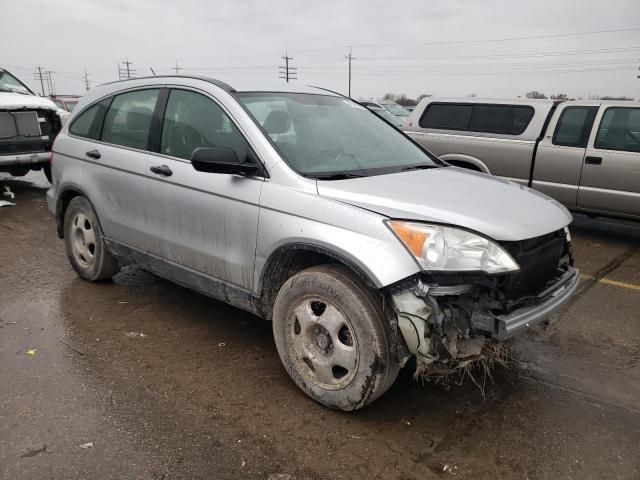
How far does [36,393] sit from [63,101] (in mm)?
14189

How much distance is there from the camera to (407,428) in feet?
9.24

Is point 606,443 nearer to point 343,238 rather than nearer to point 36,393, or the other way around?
point 343,238

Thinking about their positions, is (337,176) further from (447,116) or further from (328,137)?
(447,116)

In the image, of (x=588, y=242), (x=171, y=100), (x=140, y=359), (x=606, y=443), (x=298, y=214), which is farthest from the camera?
(x=588, y=242)

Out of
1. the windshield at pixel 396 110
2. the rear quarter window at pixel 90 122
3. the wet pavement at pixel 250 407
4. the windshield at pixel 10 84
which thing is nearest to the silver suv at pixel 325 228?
the rear quarter window at pixel 90 122

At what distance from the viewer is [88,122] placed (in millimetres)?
4648

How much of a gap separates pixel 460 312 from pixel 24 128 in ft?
28.0

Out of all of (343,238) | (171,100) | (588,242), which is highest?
(171,100)

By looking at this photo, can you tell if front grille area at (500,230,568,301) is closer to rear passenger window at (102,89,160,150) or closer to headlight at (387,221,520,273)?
headlight at (387,221,520,273)

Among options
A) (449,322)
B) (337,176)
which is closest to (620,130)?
(337,176)

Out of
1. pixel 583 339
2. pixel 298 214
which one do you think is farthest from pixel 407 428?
pixel 583 339

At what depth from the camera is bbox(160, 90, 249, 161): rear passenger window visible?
341 cm

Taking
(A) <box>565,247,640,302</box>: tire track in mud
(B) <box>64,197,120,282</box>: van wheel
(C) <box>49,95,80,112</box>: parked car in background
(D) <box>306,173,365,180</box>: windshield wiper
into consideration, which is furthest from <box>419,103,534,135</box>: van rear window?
(C) <box>49,95,80,112</box>: parked car in background

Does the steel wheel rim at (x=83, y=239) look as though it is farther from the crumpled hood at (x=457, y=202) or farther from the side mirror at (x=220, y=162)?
the crumpled hood at (x=457, y=202)
